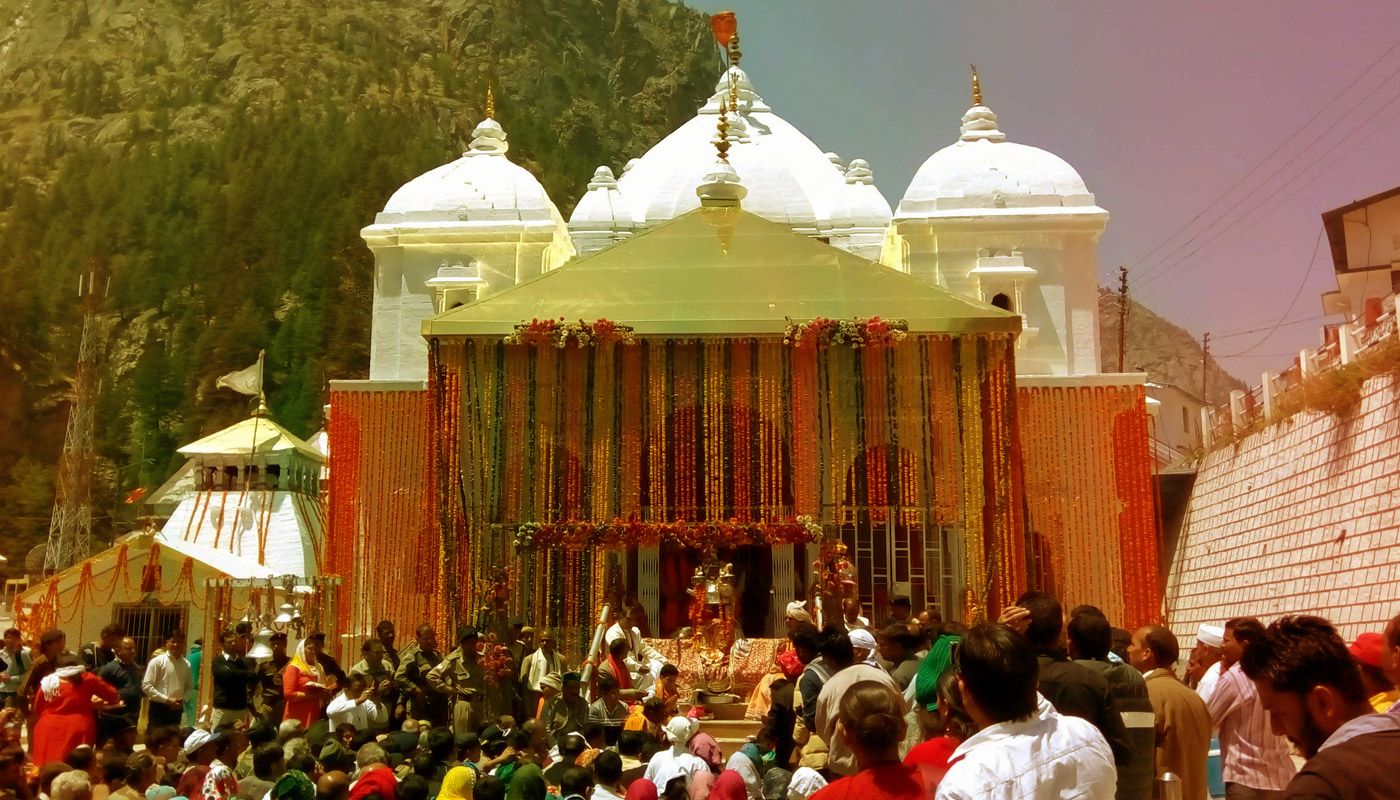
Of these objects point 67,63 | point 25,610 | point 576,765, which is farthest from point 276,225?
point 576,765

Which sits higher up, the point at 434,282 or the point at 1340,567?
the point at 434,282

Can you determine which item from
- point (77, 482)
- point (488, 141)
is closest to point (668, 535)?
point (488, 141)

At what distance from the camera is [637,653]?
14.4 metres

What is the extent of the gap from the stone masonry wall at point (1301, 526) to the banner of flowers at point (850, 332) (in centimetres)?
524

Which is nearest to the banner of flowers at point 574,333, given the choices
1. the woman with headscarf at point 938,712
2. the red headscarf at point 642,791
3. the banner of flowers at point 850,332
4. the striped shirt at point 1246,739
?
the banner of flowers at point 850,332

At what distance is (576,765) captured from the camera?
878 centimetres

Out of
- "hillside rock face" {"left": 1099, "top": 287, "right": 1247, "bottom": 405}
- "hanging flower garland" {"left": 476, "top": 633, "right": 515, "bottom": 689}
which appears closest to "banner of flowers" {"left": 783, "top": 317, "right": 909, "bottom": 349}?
"hanging flower garland" {"left": 476, "top": 633, "right": 515, "bottom": 689}

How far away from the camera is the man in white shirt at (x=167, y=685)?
12.5 m

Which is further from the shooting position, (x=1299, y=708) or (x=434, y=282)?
(x=434, y=282)

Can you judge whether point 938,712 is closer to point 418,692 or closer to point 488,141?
point 418,692

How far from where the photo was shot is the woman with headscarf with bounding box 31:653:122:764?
10359 millimetres

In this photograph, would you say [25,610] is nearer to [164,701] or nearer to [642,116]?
[164,701]

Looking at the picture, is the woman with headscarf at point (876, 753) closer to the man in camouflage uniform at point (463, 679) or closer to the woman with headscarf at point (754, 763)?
the woman with headscarf at point (754, 763)

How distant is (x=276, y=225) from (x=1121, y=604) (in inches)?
1698
